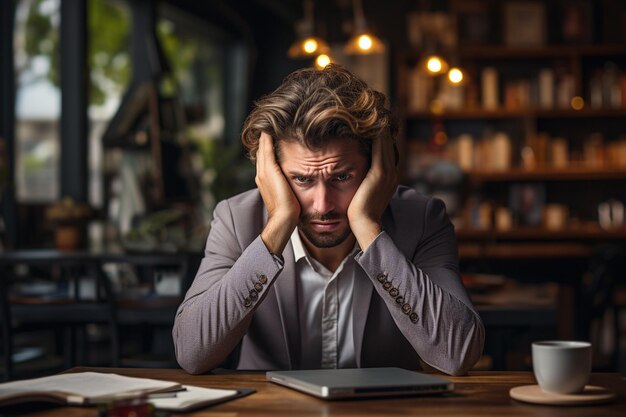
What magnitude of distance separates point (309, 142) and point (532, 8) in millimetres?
7032

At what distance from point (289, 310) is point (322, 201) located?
10.6 inches

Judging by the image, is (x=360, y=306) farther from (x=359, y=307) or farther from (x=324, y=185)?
(x=324, y=185)

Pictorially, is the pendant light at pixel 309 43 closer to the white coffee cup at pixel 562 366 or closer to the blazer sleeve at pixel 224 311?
the blazer sleeve at pixel 224 311

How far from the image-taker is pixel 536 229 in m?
8.55

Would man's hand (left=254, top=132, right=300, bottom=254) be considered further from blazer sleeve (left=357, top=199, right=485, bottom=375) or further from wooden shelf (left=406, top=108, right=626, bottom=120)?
wooden shelf (left=406, top=108, right=626, bottom=120)

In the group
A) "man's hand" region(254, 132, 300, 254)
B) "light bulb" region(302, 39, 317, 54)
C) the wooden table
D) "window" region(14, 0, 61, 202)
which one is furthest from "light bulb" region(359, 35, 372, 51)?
the wooden table

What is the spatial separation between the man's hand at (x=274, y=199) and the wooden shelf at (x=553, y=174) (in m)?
6.25

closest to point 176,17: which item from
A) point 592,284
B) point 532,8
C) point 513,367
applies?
point 532,8

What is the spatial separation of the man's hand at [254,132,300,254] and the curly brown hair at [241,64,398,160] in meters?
0.05

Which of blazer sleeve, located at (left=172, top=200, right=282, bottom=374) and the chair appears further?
the chair

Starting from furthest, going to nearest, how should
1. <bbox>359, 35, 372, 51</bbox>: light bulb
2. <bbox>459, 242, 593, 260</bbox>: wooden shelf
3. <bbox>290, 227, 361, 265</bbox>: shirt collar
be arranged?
1. <bbox>459, 242, 593, 260</bbox>: wooden shelf
2. <bbox>359, 35, 372, 51</bbox>: light bulb
3. <bbox>290, 227, 361, 265</bbox>: shirt collar

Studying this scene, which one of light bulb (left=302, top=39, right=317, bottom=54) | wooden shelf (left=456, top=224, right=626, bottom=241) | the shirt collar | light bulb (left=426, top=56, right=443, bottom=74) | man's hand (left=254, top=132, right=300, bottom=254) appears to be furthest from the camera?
wooden shelf (left=456, top=224, right=626, bottom=241)

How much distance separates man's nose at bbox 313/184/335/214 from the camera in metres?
2.25

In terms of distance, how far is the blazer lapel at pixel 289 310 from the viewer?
7.36 ft
